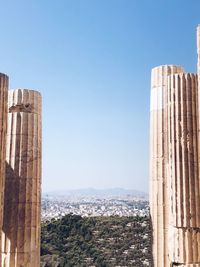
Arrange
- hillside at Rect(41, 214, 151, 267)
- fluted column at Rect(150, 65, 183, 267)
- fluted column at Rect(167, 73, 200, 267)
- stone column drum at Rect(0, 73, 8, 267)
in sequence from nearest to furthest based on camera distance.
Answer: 1. stone column drum at Rect(0, 73, 8, 267)
2. fluted column at Rect(167, 73, 200, 267)
3. fluted column at Rect(150, 65, 183, 267)
4. hillside at Rect(41, 214, 151, 267)

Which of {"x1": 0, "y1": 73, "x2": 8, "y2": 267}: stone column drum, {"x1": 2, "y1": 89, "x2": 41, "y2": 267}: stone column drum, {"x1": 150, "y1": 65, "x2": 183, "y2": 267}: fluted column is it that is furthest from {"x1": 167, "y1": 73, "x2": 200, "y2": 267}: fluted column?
{"x1": 0, "y1": 73, "x2": 8, "y2": 267}: stone column drum

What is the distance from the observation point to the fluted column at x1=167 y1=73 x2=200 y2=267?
1227 cm

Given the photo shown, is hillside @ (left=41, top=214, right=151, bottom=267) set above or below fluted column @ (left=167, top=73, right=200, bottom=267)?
below

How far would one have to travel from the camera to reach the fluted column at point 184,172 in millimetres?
12273

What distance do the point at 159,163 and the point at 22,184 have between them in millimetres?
5588

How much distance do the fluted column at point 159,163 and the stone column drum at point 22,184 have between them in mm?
4584

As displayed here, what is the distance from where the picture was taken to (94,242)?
195 feet

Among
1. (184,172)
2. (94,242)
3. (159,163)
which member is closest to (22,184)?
(184,172)

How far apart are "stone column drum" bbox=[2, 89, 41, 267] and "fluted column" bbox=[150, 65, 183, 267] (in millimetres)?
4584

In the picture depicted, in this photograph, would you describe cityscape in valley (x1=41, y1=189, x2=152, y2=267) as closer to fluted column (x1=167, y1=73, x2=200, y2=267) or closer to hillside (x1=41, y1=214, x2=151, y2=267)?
hillside (x1=41, y1=214, x2=151, y2=267)

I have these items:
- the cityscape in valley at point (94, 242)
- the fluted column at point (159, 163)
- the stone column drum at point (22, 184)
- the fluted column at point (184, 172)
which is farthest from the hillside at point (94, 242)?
the fluted column at point (184, 172)

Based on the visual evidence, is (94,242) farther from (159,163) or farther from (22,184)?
(22,184)

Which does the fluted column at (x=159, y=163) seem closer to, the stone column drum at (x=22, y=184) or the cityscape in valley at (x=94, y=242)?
the stone column drum at (x=22, y=184)

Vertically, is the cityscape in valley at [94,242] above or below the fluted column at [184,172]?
below
